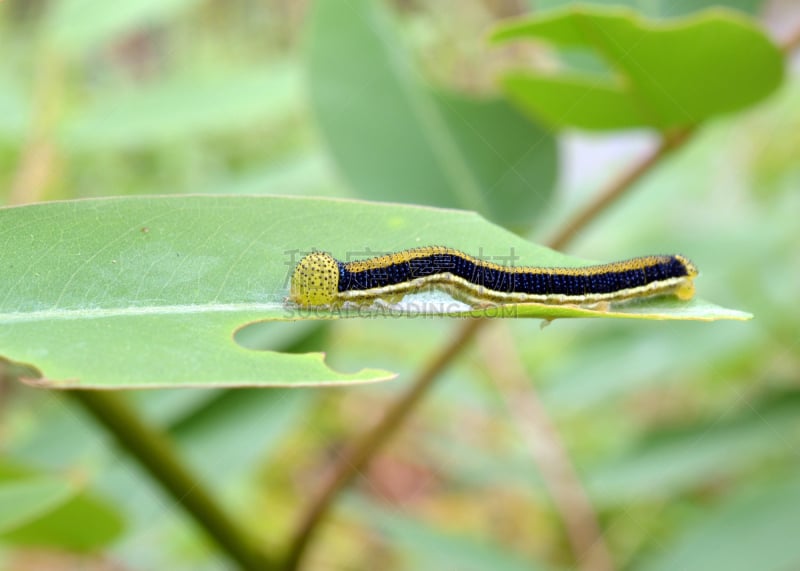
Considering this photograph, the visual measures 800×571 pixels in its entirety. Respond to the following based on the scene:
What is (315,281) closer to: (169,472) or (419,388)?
(419,388)

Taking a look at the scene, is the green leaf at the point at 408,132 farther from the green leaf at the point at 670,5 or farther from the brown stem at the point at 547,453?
the brown stem at the point at 547,453

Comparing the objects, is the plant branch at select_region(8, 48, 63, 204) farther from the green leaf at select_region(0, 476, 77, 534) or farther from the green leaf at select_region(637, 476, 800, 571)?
the green leaf at select_region(637, 476, 800, 571)

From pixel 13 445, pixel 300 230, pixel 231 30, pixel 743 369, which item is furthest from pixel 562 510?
pixel 231 30

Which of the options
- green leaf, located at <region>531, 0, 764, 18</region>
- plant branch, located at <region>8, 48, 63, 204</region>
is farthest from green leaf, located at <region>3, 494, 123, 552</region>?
green leaf, located at <region>531, 0, 764, 18</region>

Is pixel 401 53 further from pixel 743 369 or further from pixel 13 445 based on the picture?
pixel 743 369

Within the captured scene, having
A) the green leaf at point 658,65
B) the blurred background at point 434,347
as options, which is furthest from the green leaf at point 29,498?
the green leaf at point 658,65

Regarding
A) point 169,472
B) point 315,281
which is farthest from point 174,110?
point 169,472
